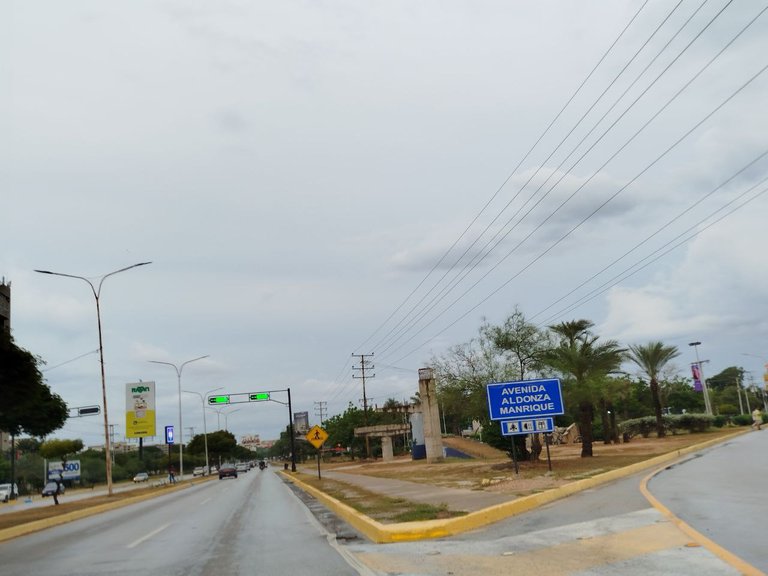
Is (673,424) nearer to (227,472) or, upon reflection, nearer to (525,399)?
(525,399)

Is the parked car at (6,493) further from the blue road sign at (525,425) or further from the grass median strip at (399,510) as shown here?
the blue road sign at (525,425)

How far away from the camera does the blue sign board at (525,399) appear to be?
80.9 feet

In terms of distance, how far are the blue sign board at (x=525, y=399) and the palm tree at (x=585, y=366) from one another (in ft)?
34.7

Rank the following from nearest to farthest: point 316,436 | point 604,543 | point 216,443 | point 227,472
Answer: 1. point 604,543
2. point 316,436
3. point 227,472
4. point 216,443

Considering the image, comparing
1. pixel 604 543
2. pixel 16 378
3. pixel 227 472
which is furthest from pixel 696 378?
pixel 604 543

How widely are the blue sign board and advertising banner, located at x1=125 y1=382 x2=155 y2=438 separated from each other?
47.3m

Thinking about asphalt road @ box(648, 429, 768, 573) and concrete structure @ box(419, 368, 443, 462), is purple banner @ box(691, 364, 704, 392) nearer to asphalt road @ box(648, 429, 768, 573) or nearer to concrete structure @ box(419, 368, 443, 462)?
concrete structure @ box(419, 368, 443, 462)

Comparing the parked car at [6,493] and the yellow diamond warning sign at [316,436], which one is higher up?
the yellow diamond warning sign at [316,436]

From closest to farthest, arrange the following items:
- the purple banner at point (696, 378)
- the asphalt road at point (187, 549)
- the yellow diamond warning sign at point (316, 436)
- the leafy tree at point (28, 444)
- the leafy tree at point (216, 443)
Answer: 1. the asphalt road at point (187, 549)
2. the yellow diamond warning sign at point (316, 436)
3. the purple banner at point (696, 378)
4. the leafy tree at point (28, 444)
5. the leafy tree at point (216, 443)

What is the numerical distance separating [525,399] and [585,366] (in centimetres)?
1253

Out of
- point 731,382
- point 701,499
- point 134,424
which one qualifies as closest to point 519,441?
point 701,499

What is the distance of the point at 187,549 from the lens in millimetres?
12352

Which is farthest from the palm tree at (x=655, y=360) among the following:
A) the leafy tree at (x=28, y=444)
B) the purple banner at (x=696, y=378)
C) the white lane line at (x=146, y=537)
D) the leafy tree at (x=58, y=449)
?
the leafy tree at (x=28, y=444)

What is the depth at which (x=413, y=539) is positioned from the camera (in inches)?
459
